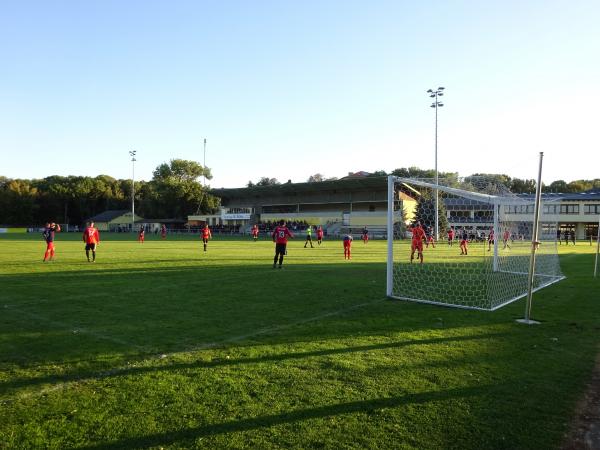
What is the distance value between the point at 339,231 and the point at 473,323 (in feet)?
189

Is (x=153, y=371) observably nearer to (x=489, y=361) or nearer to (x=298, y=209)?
(x=489, y=361)

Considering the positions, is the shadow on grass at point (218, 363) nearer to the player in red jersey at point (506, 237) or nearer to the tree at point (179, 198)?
the player in red jersey at point (506, 237)

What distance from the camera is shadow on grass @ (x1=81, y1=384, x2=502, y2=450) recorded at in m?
3.47

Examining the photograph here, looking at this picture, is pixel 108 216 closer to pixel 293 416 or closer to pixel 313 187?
pixel 313 187

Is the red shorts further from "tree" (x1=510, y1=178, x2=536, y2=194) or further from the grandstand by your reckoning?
"tree" (x1=510, y1=178, x2=536, y2=194)

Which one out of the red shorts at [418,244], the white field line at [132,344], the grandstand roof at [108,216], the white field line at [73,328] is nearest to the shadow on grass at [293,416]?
the white field line at [132,344]

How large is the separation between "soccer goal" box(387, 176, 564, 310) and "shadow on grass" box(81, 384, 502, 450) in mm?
5307

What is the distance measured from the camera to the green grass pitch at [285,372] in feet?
12.0

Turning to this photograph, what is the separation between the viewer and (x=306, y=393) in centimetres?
445

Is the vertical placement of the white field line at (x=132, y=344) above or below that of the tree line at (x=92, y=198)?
below

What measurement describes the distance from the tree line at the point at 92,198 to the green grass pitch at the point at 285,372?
87.1 metres

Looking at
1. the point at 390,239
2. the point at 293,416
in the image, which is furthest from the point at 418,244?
the point at 293,416

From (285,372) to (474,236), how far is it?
20.9m

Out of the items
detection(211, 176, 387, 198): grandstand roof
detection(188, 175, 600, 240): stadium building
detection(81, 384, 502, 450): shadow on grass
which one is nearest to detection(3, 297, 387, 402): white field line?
detection(81, 384, 502, 450): shadow on grass
